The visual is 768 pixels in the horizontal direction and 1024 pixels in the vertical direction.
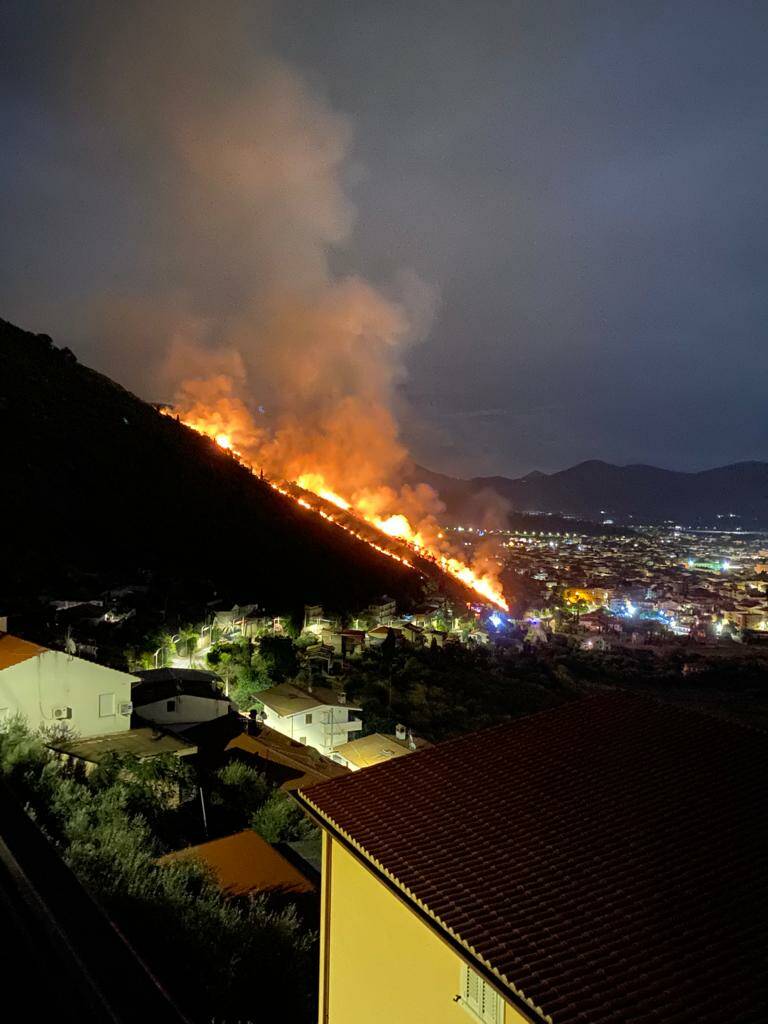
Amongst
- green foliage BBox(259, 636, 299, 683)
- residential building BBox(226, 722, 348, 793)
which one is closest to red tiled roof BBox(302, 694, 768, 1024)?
residential building BBox(226, 722, 348, 793)

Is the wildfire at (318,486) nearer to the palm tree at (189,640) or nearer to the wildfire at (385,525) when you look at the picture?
the wildfire at (385,525)

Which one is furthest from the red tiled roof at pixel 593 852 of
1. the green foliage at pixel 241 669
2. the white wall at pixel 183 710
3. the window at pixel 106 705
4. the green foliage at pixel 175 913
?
the green foliage at pixel 241 669

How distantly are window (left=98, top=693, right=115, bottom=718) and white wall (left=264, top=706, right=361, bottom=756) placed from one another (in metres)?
5.54

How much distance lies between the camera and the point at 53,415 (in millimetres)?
46094

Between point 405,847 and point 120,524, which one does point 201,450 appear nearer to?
point 120,524

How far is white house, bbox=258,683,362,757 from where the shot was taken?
1797 centimetres

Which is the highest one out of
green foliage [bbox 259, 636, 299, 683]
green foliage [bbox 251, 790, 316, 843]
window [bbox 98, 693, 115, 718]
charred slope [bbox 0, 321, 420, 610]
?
charred slope [bbox 0, 321, 420, 610]

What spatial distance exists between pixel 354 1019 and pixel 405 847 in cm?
146

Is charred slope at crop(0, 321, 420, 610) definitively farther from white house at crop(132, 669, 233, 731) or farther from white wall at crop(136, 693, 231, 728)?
white wall at crop(136, 693, 231, 728)

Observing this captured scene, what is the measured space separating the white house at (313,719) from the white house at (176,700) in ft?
4.46

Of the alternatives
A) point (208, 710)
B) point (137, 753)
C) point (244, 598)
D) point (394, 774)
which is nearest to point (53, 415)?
point (244, 598)

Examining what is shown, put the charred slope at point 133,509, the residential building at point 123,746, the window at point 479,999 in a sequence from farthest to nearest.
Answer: the charred slope at point 133,509 → the residential building at point 123,746 → the window at point 479,999

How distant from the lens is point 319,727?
18125 millimetres

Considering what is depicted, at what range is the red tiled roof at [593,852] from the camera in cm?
313
